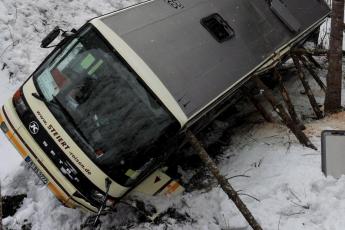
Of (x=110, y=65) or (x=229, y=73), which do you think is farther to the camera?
(x=229, y=73)

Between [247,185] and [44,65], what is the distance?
3.06 meters

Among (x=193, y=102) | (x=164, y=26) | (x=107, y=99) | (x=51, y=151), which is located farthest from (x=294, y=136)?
(x=51, y=151)

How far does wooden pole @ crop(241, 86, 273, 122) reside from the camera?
7104 mm

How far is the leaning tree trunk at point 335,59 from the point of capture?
6.97 m

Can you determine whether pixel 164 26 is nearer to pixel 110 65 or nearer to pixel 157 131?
pixel 110 65

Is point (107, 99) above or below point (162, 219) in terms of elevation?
above

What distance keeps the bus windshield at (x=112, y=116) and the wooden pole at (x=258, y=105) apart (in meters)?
2.17

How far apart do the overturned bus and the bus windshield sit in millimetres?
11

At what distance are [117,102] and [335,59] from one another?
3847mm

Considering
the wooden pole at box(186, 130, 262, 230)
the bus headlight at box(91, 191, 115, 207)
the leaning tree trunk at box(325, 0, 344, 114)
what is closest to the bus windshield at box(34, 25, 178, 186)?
the bus headlight at box(91, 191, 115, 207)

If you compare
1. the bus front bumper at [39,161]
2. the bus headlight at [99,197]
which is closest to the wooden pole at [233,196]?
the bus headlight at [99,197]

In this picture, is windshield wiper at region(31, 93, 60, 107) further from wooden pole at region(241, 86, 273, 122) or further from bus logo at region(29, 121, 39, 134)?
wooden pole at region(241, 86, 273, 122)

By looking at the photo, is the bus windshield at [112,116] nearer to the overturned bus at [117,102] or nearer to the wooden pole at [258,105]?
the overturned bus at [117,102]

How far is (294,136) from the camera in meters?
6.96
